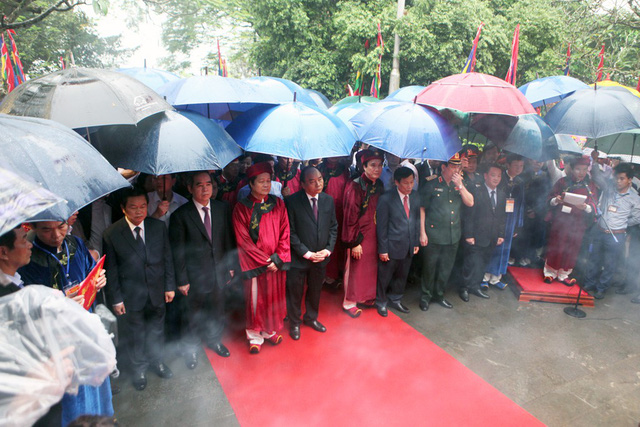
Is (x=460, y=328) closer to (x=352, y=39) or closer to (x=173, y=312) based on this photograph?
(x=173, y=312)

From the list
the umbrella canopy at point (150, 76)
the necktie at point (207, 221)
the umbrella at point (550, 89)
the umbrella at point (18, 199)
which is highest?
the umbrella canopy at point (150, 76)

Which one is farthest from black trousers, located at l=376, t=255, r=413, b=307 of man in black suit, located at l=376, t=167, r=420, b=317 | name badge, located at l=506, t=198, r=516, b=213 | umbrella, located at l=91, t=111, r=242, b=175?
umbrella, located at l=91, t=111, r=242, b=175

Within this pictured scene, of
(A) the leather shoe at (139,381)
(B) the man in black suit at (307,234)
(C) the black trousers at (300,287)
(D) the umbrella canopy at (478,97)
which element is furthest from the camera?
(C) the black trousers at (300,287)

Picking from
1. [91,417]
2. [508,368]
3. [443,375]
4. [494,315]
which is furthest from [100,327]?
[494,315]

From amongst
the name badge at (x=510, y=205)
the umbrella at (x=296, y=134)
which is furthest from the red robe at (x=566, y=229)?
the umbrella at (x=296, y=134)

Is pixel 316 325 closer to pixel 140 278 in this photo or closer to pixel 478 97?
pixel 140 278

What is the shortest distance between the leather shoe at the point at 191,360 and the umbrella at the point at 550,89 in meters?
5.28

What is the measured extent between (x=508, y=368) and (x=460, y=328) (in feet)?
2.31

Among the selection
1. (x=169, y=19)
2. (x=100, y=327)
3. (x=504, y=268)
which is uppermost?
(x=169, y=19)

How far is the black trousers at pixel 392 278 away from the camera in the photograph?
4414 mm

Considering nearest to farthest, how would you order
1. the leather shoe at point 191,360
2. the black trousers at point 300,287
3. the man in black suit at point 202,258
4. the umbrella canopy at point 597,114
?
1. the man in black suit at point 202,258
2. the leather shoe at point 191,360
3. the black trousers at point 300,287
4. the umbrella canopy at point 597,114

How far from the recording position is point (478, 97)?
12.0 feet

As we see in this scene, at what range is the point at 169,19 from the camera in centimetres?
2472

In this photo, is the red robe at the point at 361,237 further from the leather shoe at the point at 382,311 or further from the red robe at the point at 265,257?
the red robe at the point at 265,257
